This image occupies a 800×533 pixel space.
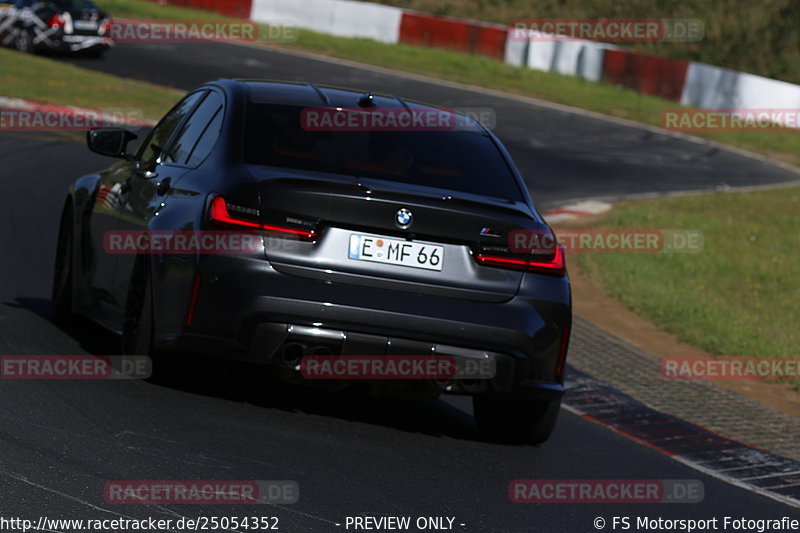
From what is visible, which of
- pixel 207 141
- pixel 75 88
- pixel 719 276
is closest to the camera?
pixel 207 141

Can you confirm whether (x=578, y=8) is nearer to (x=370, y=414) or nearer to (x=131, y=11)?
(x=131, y=11)

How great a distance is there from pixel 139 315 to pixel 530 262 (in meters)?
1.99

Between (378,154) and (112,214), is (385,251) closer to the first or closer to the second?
(378,154)

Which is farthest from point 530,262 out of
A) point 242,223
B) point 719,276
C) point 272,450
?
point 719,276

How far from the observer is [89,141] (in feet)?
26.6

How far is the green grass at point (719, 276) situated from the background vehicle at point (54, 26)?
1547 cm

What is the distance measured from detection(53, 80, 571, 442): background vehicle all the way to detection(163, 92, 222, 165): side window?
0.33ft

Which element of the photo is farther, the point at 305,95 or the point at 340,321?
the point at 305,95

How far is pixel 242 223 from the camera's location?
6.41m

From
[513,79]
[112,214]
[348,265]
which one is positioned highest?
[348,265]

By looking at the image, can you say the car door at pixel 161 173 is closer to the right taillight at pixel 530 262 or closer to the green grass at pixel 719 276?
the right taillight at pixel 530 262

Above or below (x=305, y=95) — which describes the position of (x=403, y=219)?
below

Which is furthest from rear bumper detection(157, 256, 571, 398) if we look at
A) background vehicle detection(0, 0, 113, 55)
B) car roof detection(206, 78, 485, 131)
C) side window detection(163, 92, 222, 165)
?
background vehicle detection(0, 0, 113, 55)

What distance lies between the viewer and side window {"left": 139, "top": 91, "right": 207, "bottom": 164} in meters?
7.83
